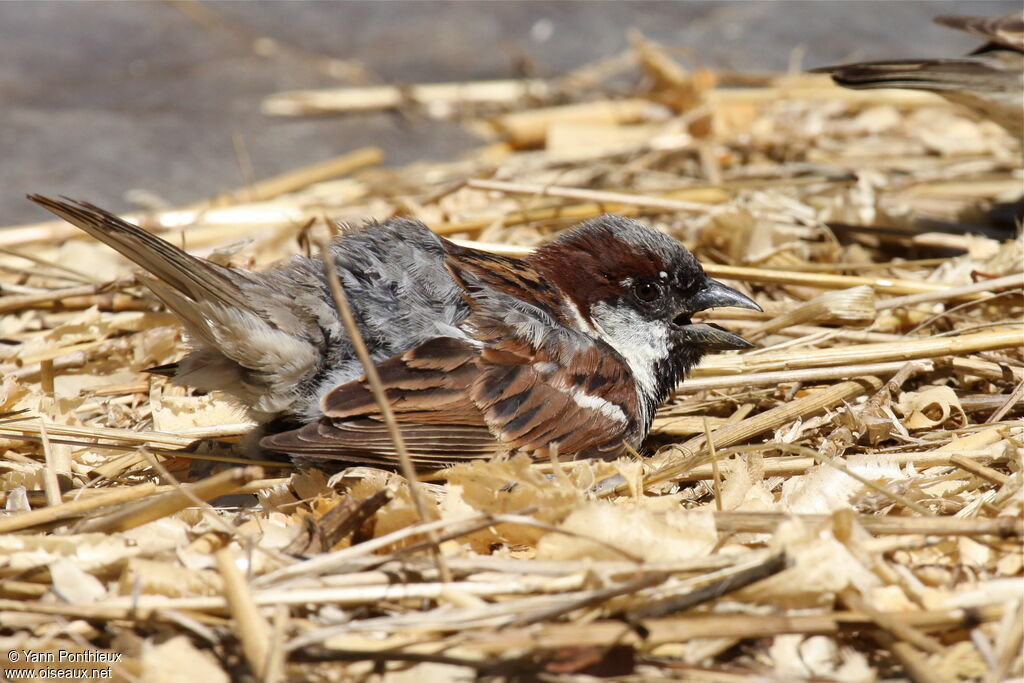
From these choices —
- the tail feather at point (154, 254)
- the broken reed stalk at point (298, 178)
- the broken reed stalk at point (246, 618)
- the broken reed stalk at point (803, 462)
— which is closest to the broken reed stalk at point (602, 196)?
the broken reed stalk at point (298, 178)

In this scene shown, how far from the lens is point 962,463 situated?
231 cm

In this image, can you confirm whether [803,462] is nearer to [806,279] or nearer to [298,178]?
[806,279]

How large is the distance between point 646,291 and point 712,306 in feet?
0.64

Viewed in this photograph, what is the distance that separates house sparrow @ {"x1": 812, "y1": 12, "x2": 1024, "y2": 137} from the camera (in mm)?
4062

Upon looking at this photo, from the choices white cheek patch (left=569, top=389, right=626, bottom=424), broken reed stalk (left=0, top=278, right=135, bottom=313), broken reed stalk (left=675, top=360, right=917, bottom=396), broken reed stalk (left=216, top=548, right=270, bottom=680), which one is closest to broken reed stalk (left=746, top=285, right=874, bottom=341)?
broken reed stalk (left=675, top=360, right=917, bottom=396)

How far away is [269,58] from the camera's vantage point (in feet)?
20.1

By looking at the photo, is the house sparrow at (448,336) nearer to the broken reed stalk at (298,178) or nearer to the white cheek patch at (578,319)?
the white cheek patch at (578,319)

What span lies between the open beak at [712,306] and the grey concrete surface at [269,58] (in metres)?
2.79

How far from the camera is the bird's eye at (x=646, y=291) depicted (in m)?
2.85

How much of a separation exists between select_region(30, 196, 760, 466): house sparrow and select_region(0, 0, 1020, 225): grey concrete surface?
245cm

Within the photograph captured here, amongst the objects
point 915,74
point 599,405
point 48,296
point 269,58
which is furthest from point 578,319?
Result: point 269,58

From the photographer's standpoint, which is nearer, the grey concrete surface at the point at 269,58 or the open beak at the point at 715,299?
the open beak at the point at 715,299

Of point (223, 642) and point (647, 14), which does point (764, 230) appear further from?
point (647, 14)

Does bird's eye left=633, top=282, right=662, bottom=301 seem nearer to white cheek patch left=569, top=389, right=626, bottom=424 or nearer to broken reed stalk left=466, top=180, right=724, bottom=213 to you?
white cheek patch left=569, top=389, right=626, bottom=424
